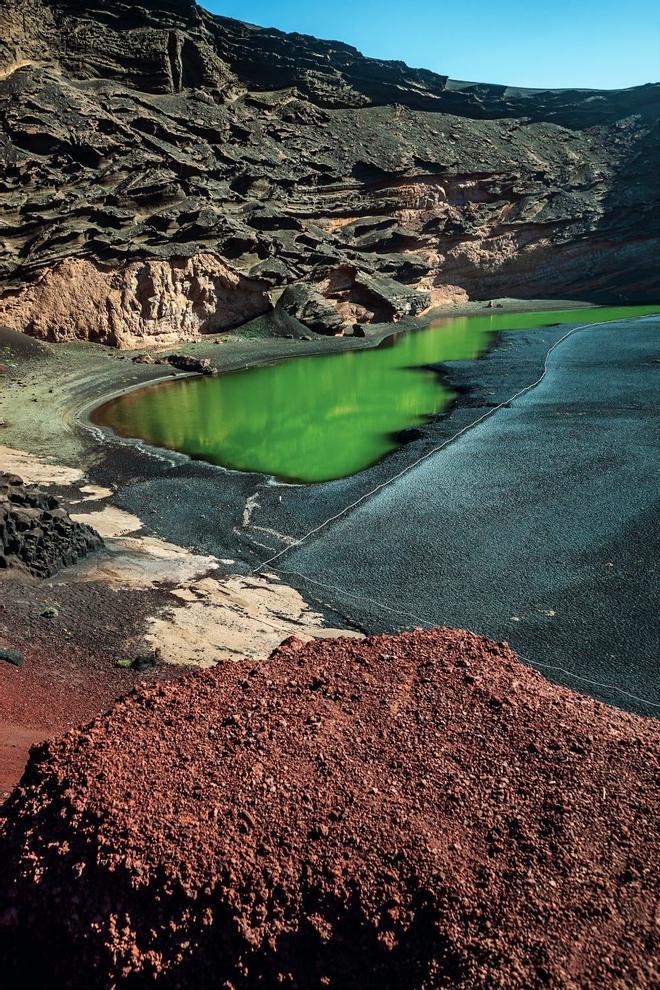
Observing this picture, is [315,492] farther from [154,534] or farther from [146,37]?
[146,37]

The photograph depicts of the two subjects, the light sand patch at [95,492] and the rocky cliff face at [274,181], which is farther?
the rocky cliff face at [274,181]

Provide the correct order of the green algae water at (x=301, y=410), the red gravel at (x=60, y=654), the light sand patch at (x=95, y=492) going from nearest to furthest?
the red gravel at (x=60, y=654), the light sand patch at (x=95, y=492), the green algae water at (x=301, y=410)

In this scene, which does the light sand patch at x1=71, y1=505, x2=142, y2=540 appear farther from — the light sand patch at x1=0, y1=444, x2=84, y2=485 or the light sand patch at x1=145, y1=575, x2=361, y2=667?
the light sand patch at x1=145, y1=575, x2=361, y2=667

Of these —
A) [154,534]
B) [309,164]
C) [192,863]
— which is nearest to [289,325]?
[309,164]

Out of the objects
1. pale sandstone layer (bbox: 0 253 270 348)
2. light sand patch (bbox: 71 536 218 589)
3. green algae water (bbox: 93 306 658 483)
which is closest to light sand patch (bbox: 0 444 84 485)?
green algae water (bbox: 93 306 658 483)

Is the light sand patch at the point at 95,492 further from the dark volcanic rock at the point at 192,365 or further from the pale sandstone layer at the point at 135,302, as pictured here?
the pale sandstone layer at the point at 135,302

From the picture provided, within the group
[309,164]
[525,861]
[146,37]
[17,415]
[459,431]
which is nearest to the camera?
[525,861]

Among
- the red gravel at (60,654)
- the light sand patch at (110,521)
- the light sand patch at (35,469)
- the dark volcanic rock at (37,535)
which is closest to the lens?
the red gravel at (60,654)

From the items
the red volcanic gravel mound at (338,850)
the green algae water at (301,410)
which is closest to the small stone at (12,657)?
the red volcanic gravel mound at (338,850)
